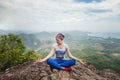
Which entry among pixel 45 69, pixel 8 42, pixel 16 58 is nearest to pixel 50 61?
pixel 45 69

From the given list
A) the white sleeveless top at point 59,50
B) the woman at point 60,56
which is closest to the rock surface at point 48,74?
the woman at point 60,56

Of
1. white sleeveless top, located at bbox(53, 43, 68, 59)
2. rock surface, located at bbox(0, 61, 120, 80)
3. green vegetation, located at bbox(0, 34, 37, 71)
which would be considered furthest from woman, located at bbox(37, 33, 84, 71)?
green vegetation, located at bbox(0, 34, 37, 71)

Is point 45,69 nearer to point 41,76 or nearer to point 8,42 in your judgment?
point 41,76

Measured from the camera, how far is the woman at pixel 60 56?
41.6 ft

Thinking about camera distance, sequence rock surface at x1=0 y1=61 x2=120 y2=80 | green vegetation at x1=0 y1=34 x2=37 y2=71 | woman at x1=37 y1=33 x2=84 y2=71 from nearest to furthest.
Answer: woman at x1=37 y1=33 x2=84 y2=71 < rock surface at x1=0 y1=61 x2=120 y2=80 < green vegetation at x1=0 y1=34 x2=37 y2=71

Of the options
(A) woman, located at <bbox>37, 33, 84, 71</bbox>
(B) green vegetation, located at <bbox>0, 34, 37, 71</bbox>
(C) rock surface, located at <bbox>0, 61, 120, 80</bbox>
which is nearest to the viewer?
(A) woman, located at <bbox>37, 33, 84, 71</bbox>

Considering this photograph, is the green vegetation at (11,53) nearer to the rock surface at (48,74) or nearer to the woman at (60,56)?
the rock surface at (48,74)

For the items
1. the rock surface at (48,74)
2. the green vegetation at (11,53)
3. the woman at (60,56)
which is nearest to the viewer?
the woman at (60,56)

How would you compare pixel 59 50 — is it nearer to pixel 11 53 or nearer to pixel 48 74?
pixel 48 74

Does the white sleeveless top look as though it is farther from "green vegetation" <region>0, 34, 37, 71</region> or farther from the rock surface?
"green vegetation" <region>0, 34, 37, 71</region>

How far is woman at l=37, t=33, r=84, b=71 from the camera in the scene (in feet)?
41.6

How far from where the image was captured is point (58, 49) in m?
12.8

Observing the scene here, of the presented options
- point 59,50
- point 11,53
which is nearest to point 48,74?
point 59,50

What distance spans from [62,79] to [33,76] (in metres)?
2.54
